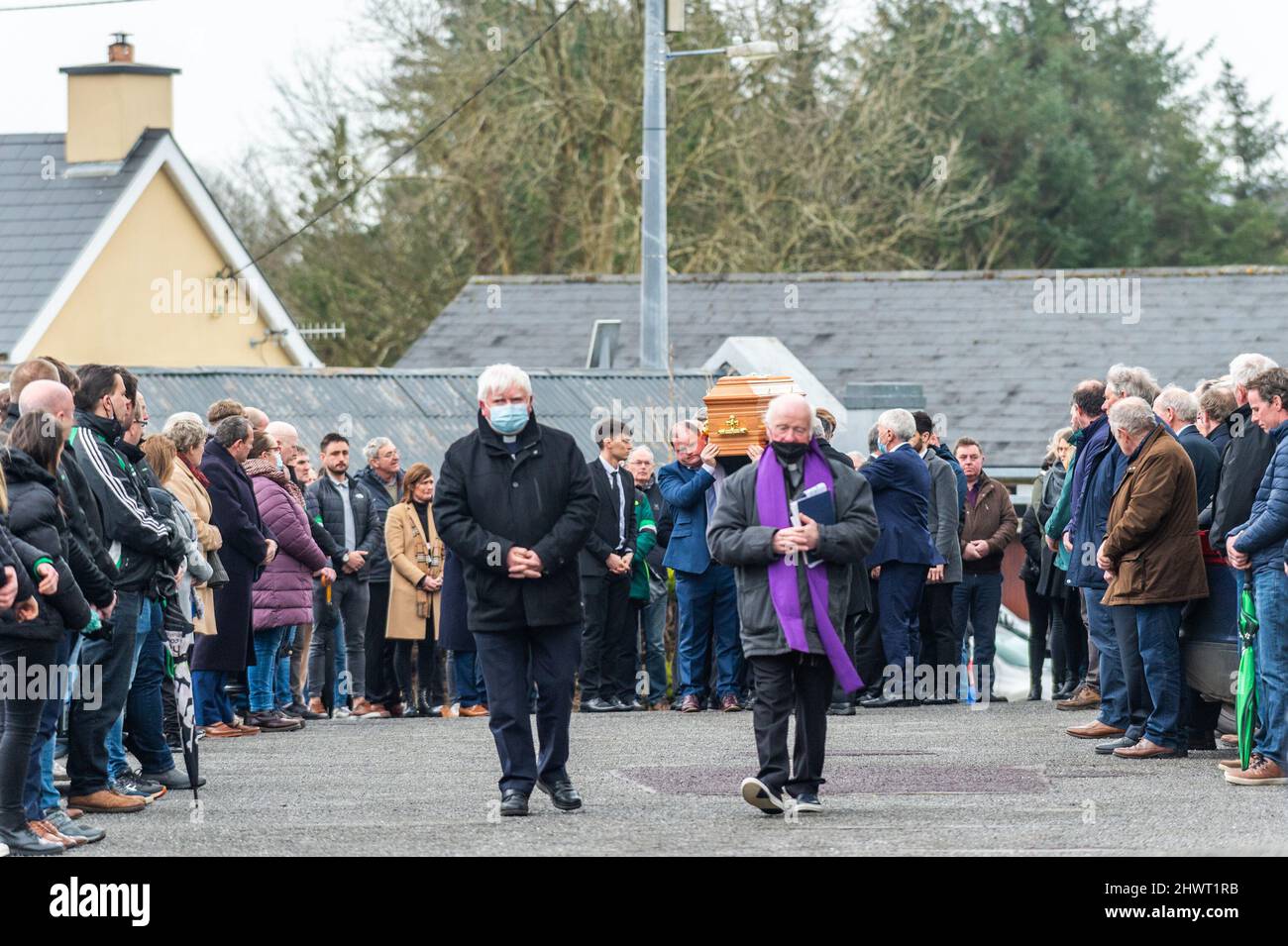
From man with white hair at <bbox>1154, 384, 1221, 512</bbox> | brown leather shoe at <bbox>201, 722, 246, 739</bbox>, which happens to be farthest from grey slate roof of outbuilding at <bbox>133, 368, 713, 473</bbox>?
man with white hair at <bbox>1154, 384, 1221, 512</bbox>

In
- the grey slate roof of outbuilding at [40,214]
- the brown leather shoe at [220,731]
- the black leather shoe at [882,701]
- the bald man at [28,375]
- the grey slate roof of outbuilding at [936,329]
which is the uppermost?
the grey slate roof of outbuilding at [40,214]

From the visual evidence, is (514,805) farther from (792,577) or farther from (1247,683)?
(1247,683)

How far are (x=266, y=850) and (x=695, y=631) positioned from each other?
23.4 ft

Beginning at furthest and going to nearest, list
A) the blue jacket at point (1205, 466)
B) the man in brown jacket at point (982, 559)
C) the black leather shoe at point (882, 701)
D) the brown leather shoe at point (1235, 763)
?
the man in brown jacket at point (982, 559)
the black leather shoe at point (882, 701)
the blue jacket at point (1205, 466)
the brown leather shoe at point (1235, 763)

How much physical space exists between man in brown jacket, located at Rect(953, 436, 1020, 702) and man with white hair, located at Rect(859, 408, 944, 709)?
866mm

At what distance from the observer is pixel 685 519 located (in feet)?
51.6

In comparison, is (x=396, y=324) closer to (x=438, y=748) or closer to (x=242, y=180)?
(x=242, y=180)

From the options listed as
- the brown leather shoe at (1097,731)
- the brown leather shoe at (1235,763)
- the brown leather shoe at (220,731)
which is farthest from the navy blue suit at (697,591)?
the brown leather shoe at (1235,763)

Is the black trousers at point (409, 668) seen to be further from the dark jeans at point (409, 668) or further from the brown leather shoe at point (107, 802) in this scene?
the brown leather shoe at point (107, 802)

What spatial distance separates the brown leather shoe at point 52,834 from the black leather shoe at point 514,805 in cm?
200

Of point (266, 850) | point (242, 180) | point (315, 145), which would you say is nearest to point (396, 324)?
point (315, 145)

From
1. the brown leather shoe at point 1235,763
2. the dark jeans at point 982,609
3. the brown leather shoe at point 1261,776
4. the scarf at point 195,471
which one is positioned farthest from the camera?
the dark jeans at point 982,609

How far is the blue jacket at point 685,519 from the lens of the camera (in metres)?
15.5

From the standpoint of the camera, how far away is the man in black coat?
1023 cm
